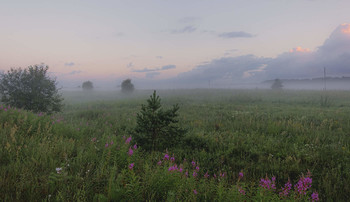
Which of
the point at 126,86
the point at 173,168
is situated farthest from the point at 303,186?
the point at 126,86

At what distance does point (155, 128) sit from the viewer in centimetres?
552

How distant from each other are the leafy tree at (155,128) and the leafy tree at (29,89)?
9587 millimetres

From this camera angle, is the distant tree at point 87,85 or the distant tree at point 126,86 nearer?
the distant tree at point 126,86

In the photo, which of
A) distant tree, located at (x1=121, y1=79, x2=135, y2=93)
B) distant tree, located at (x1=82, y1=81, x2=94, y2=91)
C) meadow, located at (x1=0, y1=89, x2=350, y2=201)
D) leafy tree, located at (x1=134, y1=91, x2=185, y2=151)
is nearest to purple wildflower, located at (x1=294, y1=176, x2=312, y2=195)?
meadow, located at (x1=0, y1=89, x2=350, y2=201)

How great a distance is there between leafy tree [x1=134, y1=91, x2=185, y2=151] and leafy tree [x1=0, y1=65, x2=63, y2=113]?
31.5ft

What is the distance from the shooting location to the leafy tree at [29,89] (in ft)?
34.5

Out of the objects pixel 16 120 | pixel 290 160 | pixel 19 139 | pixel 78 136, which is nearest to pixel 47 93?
pixel 16 120

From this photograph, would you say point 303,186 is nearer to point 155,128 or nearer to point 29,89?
point 155,128

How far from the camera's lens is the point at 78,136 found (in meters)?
5.87

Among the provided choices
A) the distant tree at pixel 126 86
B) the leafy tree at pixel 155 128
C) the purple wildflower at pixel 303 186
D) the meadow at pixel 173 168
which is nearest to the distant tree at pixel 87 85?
the distant tree at pixel 126 86

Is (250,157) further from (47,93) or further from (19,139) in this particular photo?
(47,93)

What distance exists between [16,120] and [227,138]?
808 cm

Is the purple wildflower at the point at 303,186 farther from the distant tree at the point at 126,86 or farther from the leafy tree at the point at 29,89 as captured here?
the distant tree at the point at 126,86

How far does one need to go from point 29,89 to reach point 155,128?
10.9 m
